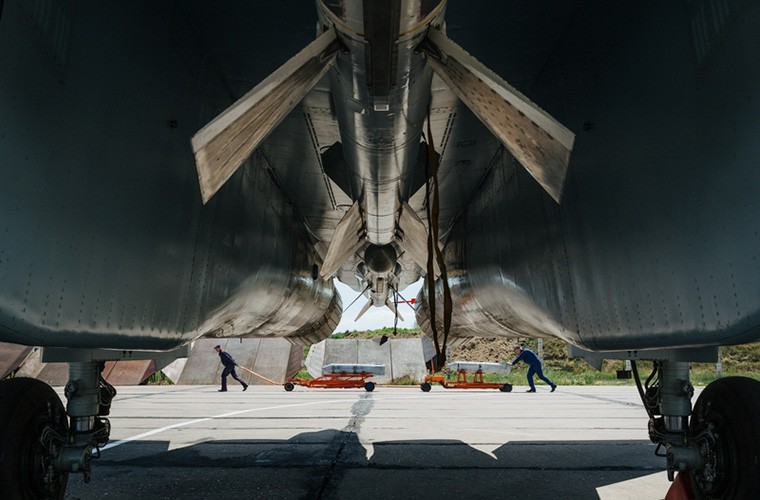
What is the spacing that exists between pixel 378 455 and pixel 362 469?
822 mm

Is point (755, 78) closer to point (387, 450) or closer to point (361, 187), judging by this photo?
point (361, 187)

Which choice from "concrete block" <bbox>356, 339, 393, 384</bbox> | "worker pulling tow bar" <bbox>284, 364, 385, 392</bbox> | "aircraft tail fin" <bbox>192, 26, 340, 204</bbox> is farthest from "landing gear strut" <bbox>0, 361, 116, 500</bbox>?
"concrete block" <bbox>356, 339, 393, 384</bbox>

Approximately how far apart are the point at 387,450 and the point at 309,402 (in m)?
7.59

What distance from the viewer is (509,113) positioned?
3193mm

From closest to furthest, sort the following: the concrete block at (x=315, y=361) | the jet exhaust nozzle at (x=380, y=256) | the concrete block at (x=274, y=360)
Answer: the jet exhaust nozzle at (x=380, y=256) < the concrete block at (x=274, y=360) < the concrete block at (x=315, y=361)

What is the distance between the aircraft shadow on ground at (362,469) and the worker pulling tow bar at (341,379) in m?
9.86

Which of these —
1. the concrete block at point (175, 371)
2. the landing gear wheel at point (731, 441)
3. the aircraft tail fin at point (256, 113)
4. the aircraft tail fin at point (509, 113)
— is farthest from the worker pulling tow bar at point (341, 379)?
the aircraft tail fin at point (256, 113)

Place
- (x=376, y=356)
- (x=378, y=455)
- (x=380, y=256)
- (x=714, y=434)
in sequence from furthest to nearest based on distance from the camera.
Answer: (x=376, y=356)
(x=380, y=256)
(x=378, y=455)
(x=714, y=434)

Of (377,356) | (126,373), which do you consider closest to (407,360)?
(377,356)

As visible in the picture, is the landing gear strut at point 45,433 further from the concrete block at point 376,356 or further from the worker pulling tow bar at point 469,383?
the concrete block at point 376,356

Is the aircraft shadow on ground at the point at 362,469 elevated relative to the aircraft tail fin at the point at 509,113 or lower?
lower

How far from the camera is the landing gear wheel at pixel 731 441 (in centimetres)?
325

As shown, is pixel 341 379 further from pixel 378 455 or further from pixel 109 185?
pixel 109 185

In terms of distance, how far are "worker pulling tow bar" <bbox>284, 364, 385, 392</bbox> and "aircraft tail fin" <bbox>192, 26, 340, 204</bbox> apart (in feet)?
51.1
